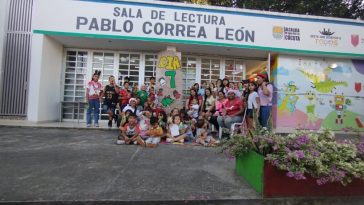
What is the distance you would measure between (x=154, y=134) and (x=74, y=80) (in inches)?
218

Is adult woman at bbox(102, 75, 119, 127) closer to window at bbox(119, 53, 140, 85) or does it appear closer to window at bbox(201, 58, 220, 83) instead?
window at bbox(119, 53, 140, 85)

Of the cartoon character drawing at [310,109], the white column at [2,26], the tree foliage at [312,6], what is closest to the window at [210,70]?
the cartoon character drawing at [310,109]

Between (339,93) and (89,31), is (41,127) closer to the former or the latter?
(89,31)

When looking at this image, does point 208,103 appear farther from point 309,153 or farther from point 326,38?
point 326,38

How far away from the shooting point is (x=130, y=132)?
7543 millimetres

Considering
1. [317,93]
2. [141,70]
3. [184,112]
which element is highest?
[141,70]

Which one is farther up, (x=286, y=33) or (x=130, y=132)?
(x=286, y=33)

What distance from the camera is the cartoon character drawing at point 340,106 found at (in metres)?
11.6

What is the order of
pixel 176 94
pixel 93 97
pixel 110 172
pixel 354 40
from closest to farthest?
pixel 110 172 < pixel 93 97 < pixel 176 94 < pixel 354 40

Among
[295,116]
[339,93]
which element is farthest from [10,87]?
[339,93]

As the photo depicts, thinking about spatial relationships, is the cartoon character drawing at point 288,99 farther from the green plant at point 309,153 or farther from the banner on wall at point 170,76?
the green plant at point 309,153

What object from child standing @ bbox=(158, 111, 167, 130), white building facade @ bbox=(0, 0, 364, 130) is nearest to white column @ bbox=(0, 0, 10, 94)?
white building facade @ bbox=(0, 0, 364, 130)

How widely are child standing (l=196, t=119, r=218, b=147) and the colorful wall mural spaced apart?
4218mm

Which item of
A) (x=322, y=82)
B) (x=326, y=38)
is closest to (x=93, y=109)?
(x=322, y=82)
